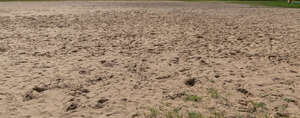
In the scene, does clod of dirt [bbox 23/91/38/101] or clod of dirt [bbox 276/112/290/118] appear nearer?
clod of dirt [bbox 276/112/290/118]

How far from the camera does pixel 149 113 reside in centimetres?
311

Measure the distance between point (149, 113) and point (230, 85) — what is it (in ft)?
4.38

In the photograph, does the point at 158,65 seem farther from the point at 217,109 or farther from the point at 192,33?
the point at 192,33

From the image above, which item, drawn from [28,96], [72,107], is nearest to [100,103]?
[72,107]

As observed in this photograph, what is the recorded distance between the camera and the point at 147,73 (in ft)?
14.8

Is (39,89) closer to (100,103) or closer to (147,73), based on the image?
(100,103)

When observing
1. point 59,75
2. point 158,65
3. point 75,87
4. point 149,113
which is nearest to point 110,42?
point 158,65

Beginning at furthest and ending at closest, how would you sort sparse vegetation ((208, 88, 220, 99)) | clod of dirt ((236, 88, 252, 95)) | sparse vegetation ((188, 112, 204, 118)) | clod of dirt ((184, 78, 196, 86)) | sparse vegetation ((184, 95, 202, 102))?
clod of dirt ((184, 78, 196, 86)) < clod of dirt ((236, 88, 252, 95)) < sparse vegetation ((208, 88, 220, 99)) < sparse vegetation ((184, 95, 202, 102)) < sparse vegetation ((188, 112, 204, 118))

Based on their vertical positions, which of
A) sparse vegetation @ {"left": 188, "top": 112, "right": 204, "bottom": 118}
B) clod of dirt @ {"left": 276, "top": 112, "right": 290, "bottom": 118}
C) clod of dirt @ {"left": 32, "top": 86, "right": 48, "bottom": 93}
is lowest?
clod of dirt @ {"left": 276, "top": 112, "right": 290, "bottom": 118}

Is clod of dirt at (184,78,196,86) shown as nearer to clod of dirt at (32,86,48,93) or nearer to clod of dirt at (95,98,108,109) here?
clod of dirt at (95,98,108,109)

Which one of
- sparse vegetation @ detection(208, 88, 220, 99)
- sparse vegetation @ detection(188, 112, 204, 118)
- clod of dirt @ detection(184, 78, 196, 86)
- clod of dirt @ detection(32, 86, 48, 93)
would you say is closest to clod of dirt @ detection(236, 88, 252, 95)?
sparse vegetation @ detection(208, 88, 220, 99)

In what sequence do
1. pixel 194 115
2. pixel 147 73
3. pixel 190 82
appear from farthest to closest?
pixel 147 73
pixel 190 82
pixel 194 115

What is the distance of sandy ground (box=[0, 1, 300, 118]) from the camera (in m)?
3.26

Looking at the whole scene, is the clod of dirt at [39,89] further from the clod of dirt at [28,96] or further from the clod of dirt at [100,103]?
the clod of dirt at [100,103]
